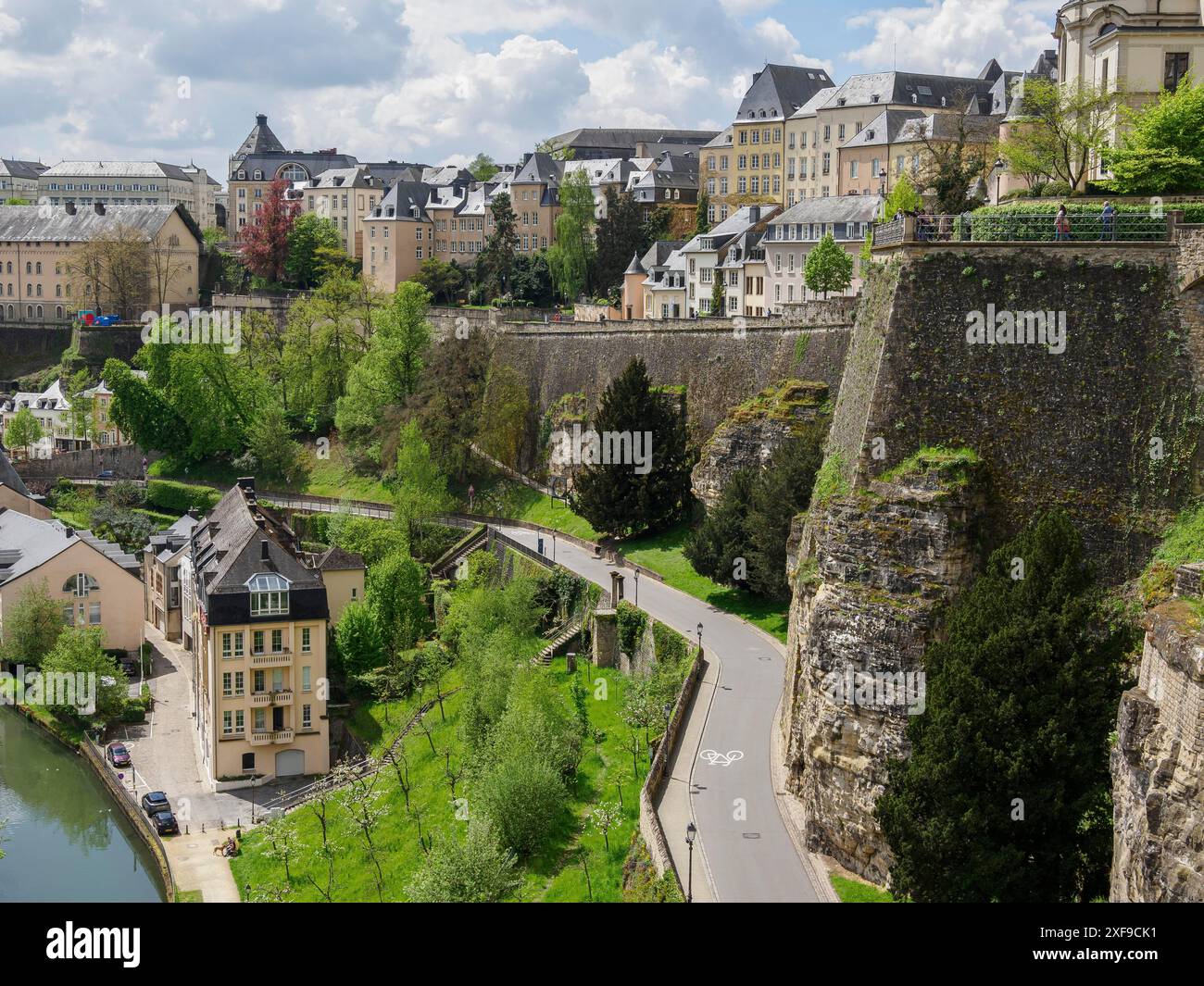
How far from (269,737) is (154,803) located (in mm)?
4253

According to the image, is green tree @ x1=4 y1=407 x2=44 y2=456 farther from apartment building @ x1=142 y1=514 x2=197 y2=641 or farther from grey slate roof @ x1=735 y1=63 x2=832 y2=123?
grey slate roof @ x1=735 y1=63 x2=832 y2=123

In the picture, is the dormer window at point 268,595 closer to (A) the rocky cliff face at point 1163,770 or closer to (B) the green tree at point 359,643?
(B) the green tree at point 359,643

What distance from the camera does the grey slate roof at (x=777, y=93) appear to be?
91312 millimetres

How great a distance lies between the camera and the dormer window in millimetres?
42062

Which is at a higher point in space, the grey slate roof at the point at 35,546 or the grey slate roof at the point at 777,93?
the grey slate roof at the point at 777,93

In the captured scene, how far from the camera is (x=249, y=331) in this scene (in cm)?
8419

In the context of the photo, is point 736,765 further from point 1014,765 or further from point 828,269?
point 828,269

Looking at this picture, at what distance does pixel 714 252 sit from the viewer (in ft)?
237

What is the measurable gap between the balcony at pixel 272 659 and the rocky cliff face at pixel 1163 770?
28013 millimetres

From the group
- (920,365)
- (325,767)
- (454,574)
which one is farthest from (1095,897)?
(454,574)

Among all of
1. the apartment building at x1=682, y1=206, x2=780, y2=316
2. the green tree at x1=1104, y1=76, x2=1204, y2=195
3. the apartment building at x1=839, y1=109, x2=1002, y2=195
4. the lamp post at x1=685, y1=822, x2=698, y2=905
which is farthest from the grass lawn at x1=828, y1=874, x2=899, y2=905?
the apartment building at x1=839, y1=109, x2=1002, y2=195

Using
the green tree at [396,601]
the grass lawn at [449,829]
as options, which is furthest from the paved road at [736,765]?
the green tree at [396,601]

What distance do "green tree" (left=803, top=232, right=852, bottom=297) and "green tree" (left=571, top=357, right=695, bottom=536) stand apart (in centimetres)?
1324

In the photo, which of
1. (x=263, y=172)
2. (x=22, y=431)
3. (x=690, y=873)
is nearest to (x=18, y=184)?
(x=263, y=172)
